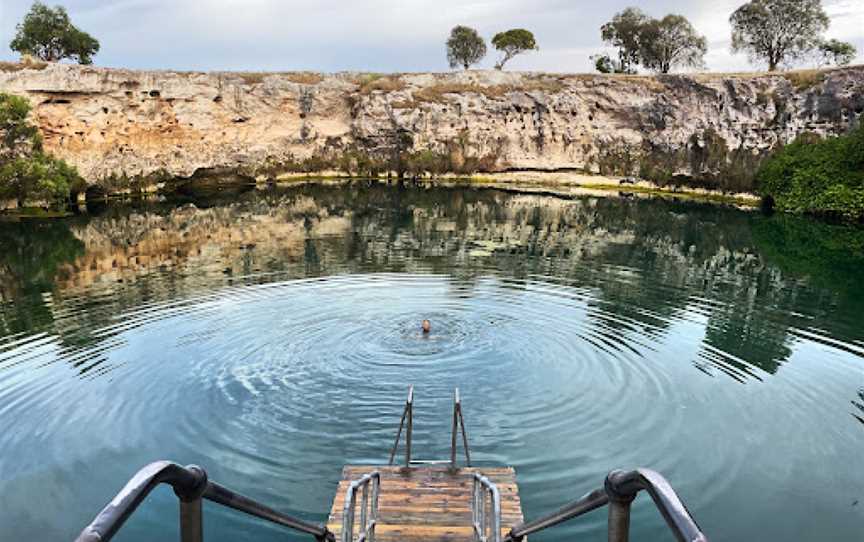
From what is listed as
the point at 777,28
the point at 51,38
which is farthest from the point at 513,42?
the point at 51,38

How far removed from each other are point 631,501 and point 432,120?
8076cm

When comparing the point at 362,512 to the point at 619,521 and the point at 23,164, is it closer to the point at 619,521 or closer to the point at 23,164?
the point at 619,521

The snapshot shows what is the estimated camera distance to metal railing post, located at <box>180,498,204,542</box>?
370 centimetres

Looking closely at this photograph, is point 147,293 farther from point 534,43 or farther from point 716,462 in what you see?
point 534,43

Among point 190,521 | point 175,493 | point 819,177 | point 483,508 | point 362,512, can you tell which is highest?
point 819,177

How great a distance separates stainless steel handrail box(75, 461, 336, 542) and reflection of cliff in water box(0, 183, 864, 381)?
50.9ft

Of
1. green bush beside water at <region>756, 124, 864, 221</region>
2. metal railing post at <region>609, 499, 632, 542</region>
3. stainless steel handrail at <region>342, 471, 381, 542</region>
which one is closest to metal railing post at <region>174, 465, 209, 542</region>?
metal railing post at <region>609, 499, 632, 542</region>

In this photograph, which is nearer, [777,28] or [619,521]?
[619,521]

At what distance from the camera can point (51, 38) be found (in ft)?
263

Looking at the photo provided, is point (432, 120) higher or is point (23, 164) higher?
point (432, 120)

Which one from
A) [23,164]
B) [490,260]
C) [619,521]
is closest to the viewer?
[619,521]

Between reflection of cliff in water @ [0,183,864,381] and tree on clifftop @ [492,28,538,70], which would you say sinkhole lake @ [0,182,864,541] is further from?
tree on clifftop @ [492,28,538,70]

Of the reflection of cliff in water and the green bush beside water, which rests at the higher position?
the green bush beside water

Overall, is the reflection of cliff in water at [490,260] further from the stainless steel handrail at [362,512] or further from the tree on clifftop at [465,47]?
the tree on clifftop at [465,47]
